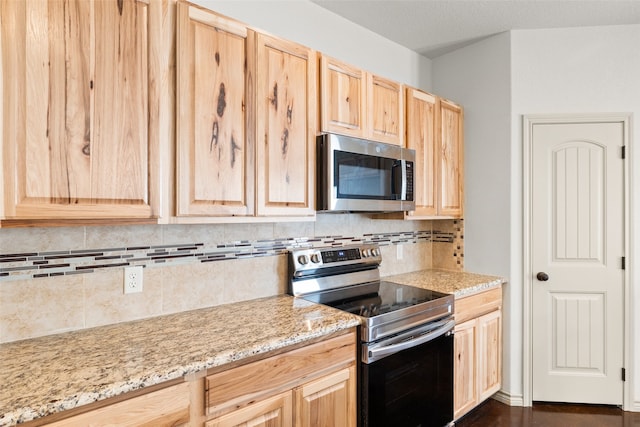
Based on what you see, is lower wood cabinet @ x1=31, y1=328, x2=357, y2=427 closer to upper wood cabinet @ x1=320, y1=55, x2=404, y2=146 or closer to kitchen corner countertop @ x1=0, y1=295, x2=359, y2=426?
kitchen corner countertop @ x1=0, y1=295, x2=359, y2=426

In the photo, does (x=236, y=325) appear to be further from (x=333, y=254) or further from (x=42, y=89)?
(x=42, y=89)

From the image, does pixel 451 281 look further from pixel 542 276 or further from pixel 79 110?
pixel 79 110

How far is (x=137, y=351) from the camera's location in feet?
4.45

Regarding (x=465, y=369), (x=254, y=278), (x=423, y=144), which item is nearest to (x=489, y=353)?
(x=465, y=369)

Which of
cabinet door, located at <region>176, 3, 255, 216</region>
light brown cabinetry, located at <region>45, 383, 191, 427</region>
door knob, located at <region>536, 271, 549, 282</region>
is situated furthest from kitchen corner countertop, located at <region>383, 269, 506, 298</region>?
light brown cabinetry, located at <region>45, 383, 191, 427</region>

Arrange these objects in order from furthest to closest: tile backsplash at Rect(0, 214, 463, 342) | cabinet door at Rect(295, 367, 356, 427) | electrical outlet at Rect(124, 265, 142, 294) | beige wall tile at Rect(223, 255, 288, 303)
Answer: beige wall tile at Rect(223, 255, 288, 303)
electrical outlet at Rect(124, 265, 142, 294)
cabinet door at Rect(295, 367, 356, 427)
tile backsplash at Rect(0, 214, 463, 342)

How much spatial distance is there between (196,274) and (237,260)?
0.75 ft

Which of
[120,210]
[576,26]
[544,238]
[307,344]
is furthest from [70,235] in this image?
[576,26]

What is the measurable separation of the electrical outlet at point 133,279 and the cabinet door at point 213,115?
0.40 meters

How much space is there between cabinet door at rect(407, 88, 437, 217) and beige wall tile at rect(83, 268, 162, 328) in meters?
1.59

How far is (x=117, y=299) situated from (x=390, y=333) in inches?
49.5

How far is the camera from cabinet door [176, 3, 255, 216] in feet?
5.07

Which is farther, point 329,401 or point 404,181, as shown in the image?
point 404,181

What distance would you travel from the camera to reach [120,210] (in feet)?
4.57
